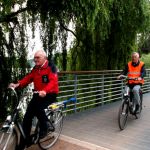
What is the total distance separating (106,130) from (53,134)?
1.60m

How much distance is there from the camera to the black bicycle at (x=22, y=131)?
181 inches

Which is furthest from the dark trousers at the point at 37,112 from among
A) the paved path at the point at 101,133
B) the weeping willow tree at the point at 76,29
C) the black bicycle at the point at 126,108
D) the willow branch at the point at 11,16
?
the willow branch at the point at 11,16

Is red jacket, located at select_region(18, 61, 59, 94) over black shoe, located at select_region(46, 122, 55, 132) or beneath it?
over

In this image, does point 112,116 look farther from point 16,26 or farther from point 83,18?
point 16,26

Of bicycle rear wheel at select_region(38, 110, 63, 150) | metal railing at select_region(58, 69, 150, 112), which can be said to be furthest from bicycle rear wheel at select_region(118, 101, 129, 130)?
metal railing at select_region(58, 69, 150, 112)

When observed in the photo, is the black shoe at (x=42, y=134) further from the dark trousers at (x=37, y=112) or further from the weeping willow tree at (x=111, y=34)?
the weeping willow tree at (x=111, y=34)

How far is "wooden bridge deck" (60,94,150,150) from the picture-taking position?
239 inches

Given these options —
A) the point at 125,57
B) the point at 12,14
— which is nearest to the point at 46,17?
the point at 12,14

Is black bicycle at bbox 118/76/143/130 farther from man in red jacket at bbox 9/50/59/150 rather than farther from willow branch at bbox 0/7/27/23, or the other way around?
willow branch at bbox 0/7/27/23

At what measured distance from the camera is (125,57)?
11.3 metres

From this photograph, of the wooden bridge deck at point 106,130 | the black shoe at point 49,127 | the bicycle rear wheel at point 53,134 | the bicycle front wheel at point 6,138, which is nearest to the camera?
the bicycle front wheel at point 6,138

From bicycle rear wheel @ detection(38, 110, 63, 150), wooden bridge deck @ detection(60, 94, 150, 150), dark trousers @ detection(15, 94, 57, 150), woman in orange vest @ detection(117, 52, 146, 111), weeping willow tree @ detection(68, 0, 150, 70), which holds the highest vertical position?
weeping willow tree @ detection(68, 0, 150, 70)

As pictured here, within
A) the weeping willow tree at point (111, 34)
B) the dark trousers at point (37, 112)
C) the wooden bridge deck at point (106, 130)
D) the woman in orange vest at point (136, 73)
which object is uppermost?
the weeping willow tree at point (111, 34)

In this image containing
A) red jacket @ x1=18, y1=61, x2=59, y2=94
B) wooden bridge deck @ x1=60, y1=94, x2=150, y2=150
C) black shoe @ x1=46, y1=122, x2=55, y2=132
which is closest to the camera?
red jacket @ x1=18, y1=61, x2=59, y2=94
